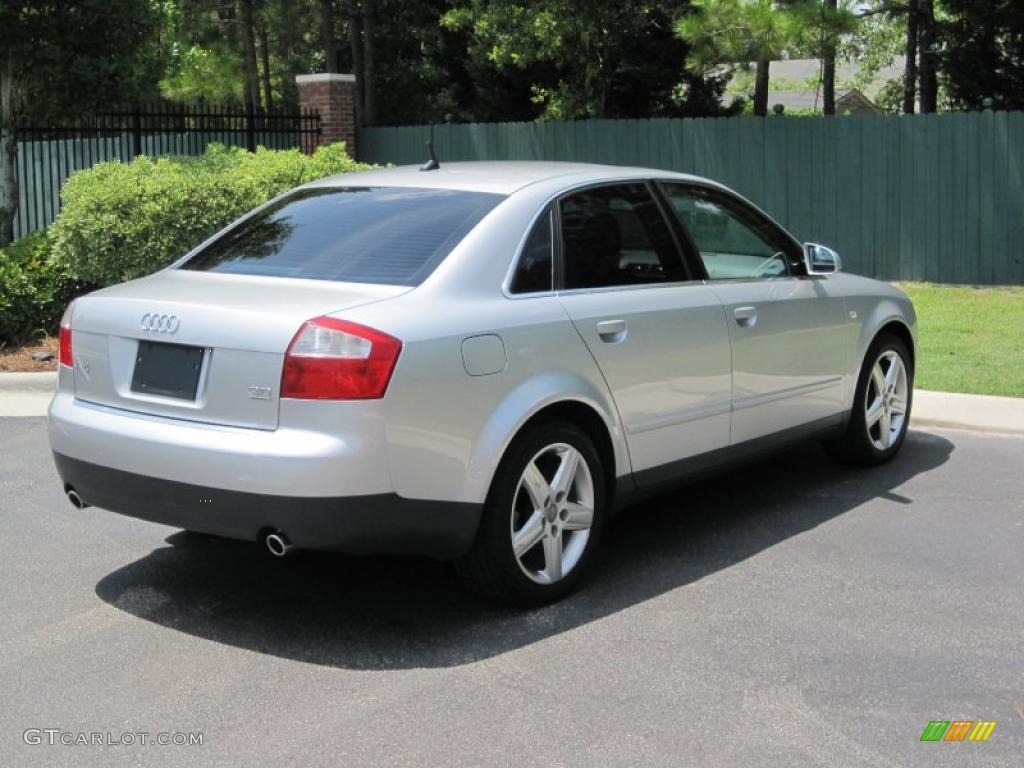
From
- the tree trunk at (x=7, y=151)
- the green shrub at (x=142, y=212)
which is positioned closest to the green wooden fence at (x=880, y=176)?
the green shrub at (x=142, y=212)

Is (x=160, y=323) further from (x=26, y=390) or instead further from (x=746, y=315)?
(x=26, y=390)

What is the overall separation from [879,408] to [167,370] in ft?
13.8

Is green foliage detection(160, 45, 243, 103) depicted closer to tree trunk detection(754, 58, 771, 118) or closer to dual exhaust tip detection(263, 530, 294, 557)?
tree trunk detection(754, 58, 771, 118)

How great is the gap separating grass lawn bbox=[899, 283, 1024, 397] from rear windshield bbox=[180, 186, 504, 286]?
18.1 feet

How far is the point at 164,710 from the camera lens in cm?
423

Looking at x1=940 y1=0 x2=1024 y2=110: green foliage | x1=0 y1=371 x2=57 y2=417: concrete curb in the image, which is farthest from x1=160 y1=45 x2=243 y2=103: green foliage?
x1=0 y1=371 x2=57 y2=417: concrete curb

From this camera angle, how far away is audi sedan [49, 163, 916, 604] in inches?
179

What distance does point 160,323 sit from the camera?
15.9ft

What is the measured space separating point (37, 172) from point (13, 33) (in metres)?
5.47

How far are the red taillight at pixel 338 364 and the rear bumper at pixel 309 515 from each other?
360 millimetres
